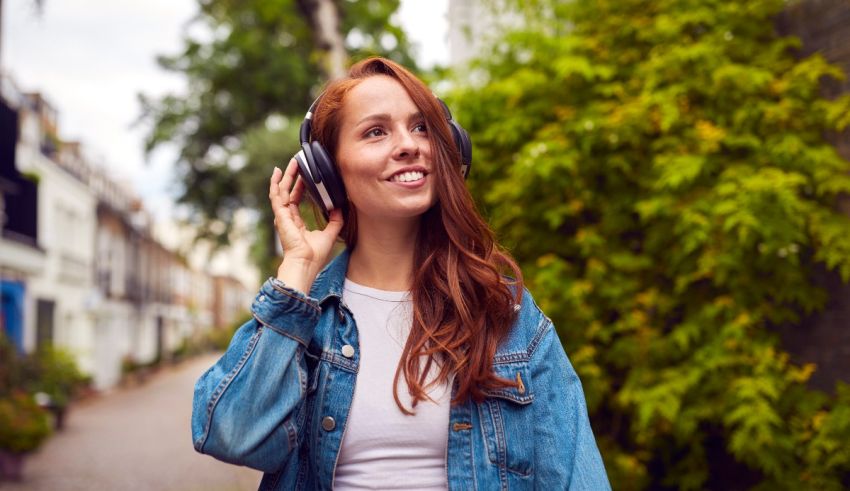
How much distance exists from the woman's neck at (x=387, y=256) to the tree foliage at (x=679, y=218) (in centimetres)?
215

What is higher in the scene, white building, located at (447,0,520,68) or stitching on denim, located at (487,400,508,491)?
white building, located at (447,0,520,68)

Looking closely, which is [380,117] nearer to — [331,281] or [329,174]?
[329,174]

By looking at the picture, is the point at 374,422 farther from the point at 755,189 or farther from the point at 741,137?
the point at 741,137

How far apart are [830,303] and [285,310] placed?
317 cm

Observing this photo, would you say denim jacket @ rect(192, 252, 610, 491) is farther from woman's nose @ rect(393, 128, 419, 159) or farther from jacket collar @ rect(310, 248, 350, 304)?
woman's nose @ rect(393, 128, 419, 159)

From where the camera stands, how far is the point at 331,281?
1.87 meters

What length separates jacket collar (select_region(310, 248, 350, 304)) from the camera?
1829 mm

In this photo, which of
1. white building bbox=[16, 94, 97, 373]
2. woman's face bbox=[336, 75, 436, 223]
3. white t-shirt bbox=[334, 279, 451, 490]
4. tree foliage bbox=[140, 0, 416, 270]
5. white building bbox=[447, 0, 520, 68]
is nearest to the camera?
white t-shirt bbox=[334, 279, 451, 490]

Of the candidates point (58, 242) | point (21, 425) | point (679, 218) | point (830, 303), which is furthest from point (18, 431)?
point (58, 242)

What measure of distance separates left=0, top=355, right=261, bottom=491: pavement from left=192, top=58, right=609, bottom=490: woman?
347 centimetres

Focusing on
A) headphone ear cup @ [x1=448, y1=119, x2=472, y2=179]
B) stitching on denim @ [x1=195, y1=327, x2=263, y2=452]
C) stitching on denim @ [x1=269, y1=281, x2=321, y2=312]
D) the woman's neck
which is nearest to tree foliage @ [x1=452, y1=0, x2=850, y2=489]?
headphone ear cup @ [x1=448, y1=119, x2=472, y2=179]

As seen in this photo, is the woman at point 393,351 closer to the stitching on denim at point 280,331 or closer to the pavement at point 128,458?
the stitching on denim at point 280,331

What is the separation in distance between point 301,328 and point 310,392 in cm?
16

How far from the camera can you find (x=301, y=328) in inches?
65.5
